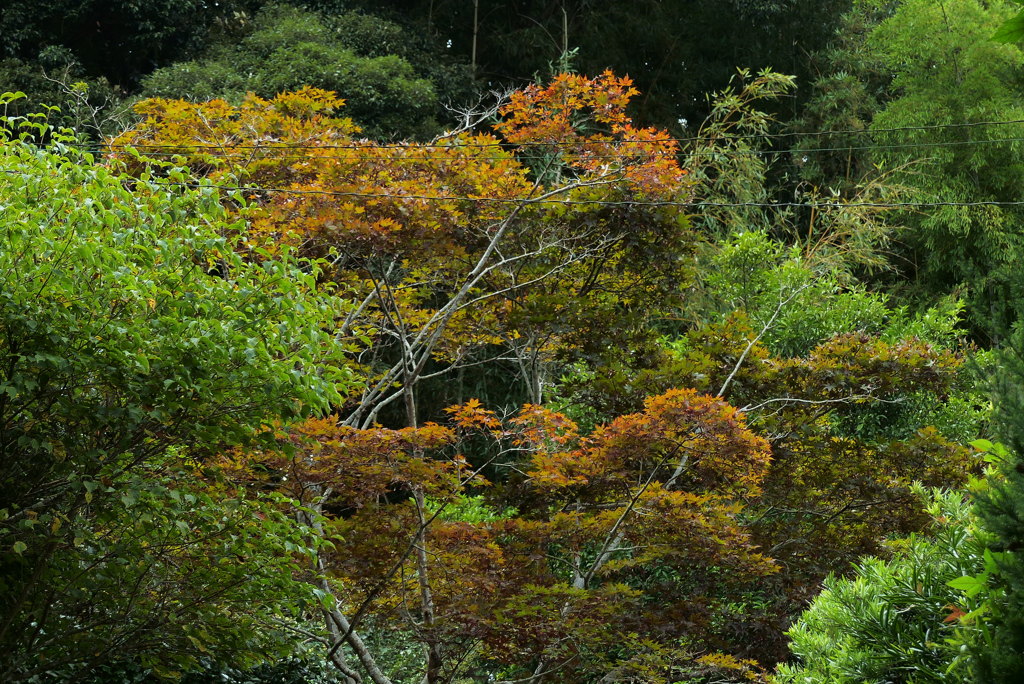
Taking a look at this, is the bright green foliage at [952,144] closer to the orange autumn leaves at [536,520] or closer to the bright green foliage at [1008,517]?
the orange autumn leaves at [536,520]

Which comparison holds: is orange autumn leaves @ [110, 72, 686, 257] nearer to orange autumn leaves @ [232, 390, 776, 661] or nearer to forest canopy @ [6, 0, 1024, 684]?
forest canopy @ [6, 0, 1024, 684]

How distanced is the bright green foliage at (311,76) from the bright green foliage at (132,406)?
6835mm

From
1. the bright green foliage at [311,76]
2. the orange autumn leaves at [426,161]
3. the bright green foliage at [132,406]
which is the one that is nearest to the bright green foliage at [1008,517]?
the bright green foliage at [132,406]

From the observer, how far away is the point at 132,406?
373 centimetres

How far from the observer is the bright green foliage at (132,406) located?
3.64 m

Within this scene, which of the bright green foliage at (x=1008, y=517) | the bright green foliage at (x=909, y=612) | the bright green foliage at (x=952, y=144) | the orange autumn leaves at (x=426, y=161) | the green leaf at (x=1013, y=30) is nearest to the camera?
the green leaf at (x=1013, y=30)

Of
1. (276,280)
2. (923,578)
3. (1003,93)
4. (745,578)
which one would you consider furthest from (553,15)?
(923,578)

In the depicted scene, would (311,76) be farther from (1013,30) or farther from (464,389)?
(1013,30)

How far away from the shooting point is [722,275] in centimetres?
946

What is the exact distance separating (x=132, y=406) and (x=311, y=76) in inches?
310

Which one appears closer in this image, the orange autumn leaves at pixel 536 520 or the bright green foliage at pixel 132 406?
the bright green foliage at pixel 132 406

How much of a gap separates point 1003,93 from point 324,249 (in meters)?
9.01

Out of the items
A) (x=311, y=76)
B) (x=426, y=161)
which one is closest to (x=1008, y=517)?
(x=426, y=161)

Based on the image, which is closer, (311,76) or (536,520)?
(536,520)
